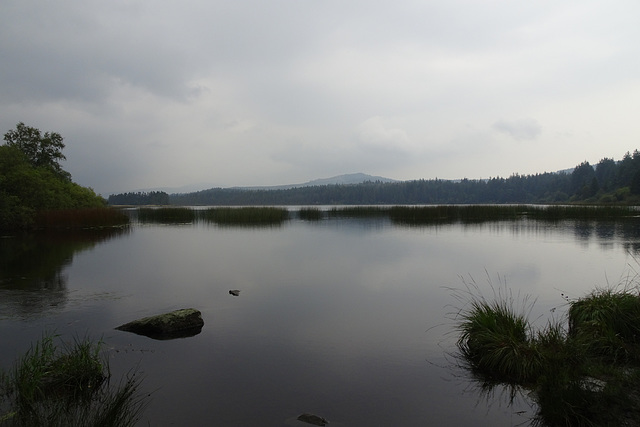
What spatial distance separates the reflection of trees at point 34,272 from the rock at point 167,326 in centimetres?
277

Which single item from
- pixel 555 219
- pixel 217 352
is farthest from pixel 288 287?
pixel 555 219

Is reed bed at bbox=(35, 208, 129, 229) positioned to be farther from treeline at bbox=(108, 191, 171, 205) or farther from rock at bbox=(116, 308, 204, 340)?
treeline at bbox=(108, 191, 171, 205)

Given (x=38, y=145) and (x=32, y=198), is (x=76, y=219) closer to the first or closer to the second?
(x=32, y=198)

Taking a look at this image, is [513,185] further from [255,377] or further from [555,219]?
[255,377]

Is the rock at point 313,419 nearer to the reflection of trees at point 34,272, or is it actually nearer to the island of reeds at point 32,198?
the reflection of trees at point 34,272

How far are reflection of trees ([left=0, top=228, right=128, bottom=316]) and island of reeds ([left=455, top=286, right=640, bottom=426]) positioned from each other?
28.9ft

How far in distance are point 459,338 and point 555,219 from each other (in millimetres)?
34553

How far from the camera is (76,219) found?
32.8 meters

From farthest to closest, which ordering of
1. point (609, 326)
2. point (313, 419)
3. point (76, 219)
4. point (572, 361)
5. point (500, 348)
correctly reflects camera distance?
point (76, 219), point (609, 326), point (500, 348), point (572, 361), point (313, 419)

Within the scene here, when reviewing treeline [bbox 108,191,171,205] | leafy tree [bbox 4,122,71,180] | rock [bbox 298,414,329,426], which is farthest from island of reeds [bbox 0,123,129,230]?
treeline [bbox 108,191,171,205]

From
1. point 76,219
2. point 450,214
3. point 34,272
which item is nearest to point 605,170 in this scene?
point 450,214

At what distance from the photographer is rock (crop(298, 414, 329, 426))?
176 inches

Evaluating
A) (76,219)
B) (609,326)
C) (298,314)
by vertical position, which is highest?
(76,219)

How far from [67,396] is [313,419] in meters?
2.88
